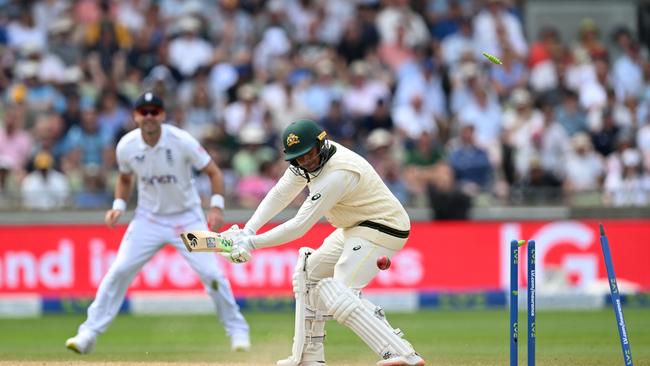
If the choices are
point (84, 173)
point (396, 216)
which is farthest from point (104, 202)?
point (396, 216)

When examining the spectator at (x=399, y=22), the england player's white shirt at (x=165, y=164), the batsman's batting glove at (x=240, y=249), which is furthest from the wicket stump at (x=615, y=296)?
the spectator at (x=399, y=22)

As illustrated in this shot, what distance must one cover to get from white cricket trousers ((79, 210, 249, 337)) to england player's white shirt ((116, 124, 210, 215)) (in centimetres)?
11

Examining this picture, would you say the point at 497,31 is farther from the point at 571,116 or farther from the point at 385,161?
the point at 385,161

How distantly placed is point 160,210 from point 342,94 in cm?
709

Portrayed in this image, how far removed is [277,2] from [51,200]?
15.9ft

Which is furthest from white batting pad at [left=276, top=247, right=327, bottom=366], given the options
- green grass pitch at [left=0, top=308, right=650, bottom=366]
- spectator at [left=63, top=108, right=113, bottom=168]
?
spectator at [left=63, top=108, right=113, bottom=168]

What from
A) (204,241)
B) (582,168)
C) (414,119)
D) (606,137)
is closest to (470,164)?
(414,119)

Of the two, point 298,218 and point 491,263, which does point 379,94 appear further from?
point 298,218

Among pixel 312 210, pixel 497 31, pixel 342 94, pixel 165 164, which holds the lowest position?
pixel 312 210

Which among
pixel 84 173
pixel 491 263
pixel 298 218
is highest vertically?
pixel 84 173

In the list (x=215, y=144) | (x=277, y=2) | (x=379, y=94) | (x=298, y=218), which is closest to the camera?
(x=298, y=218)

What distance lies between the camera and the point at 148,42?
55.5ft

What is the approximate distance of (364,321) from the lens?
290 inches

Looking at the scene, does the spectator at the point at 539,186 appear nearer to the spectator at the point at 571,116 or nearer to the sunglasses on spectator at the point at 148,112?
the spectator at the point at 571,116
